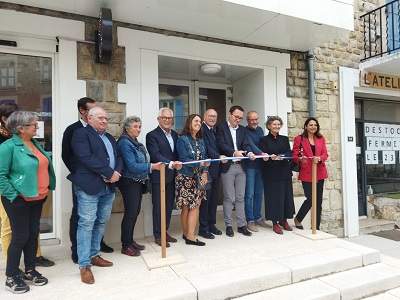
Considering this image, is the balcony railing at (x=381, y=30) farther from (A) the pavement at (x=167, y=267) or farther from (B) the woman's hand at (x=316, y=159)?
(A) the pavement at (x=167, y=267)

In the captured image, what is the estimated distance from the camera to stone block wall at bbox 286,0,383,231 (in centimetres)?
530

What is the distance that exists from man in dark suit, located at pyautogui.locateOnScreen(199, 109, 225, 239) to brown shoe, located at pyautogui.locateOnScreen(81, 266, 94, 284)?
5.25 ft

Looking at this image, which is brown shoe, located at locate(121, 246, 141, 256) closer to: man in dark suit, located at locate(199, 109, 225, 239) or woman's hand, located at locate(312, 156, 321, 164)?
man in dark suit, located at locate(199, 109, 225, 239)

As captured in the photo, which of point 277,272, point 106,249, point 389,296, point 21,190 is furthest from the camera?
point 106,249

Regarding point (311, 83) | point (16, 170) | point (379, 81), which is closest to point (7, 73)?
point (16, 170)

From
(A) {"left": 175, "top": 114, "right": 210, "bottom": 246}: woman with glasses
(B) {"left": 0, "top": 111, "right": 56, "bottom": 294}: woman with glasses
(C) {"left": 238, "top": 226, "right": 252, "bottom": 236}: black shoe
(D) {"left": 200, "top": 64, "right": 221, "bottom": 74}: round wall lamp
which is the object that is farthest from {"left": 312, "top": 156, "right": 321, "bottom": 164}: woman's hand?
(B) {"left": 0, "top": 111, "right": 56, "bottom": 294}: woman with glasses

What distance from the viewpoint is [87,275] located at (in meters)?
2.67

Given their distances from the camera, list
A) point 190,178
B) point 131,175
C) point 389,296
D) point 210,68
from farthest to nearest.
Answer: point 210,68
point 190,178
point 131,175
point 389,296

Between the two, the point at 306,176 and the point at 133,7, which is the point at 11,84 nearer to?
the point at 133,7

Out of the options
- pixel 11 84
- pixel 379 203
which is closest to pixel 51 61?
pixel 11 84

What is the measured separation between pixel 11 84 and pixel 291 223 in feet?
15.0

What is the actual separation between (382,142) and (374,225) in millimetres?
2018

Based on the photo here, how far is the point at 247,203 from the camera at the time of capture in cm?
419

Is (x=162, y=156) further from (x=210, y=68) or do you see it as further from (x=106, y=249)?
(x=210, y=68)
